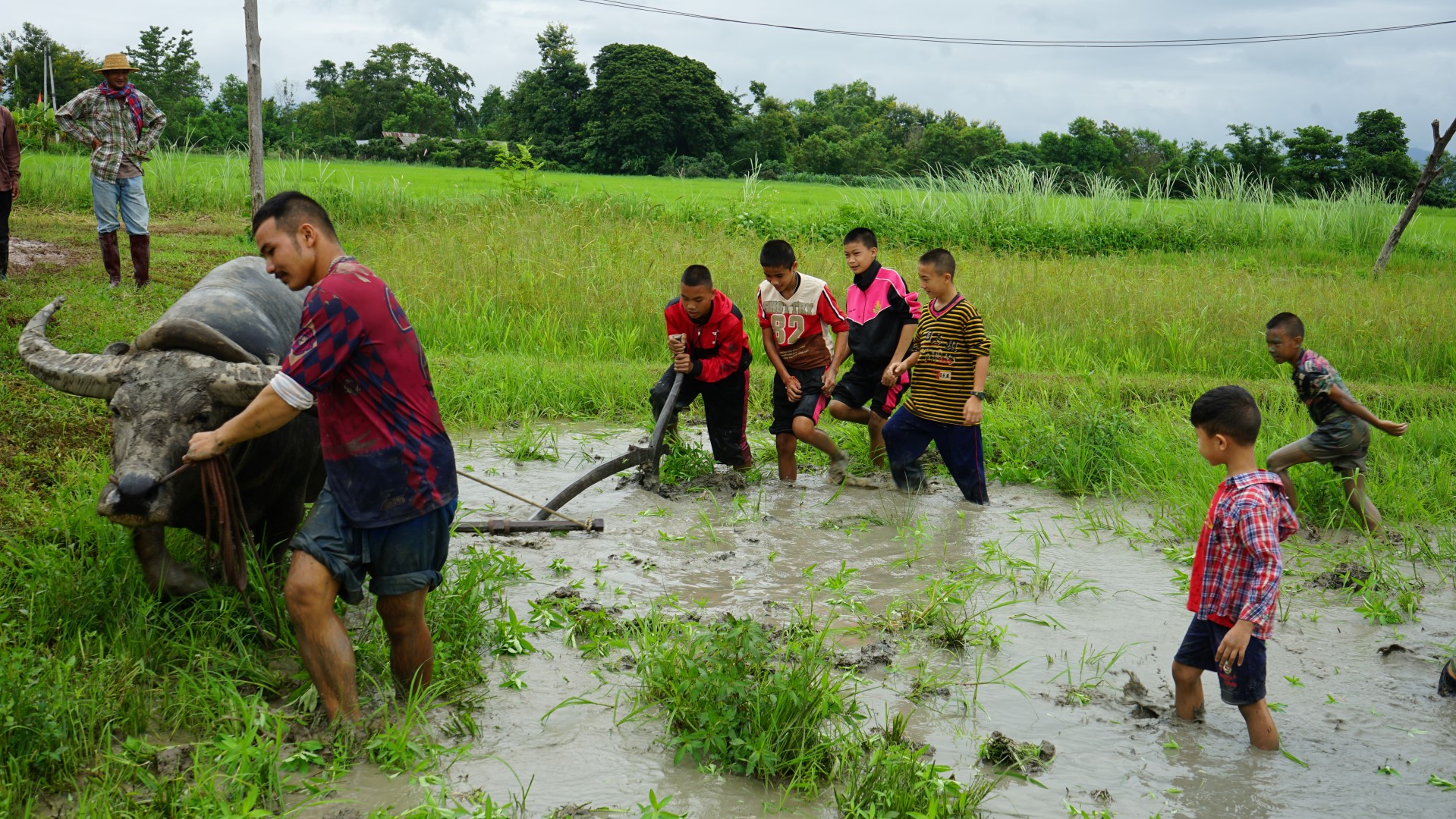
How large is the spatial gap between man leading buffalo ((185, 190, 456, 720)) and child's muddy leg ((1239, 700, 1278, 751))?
259cm

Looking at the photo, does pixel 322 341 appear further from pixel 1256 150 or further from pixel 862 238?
pixel 1256 150

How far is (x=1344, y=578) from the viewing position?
486cm

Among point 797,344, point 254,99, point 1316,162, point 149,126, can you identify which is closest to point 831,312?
point 797,344

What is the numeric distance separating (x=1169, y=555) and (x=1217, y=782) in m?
2.11

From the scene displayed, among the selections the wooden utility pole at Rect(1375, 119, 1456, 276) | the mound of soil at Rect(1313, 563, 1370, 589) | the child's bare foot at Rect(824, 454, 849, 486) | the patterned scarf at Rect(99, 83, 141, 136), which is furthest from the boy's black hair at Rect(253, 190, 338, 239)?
the wooden utility pole at Rect(1375, 119, 1456, 276)

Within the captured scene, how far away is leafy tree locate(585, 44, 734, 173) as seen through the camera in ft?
128

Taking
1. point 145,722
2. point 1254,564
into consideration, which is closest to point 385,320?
point 145,722

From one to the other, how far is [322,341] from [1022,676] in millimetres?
2678

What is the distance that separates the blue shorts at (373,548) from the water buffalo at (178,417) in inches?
22.4

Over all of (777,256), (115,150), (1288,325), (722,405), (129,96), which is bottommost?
(722,405)

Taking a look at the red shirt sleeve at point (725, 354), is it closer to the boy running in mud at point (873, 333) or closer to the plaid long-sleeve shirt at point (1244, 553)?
the boy running in mud at point (873, 333)

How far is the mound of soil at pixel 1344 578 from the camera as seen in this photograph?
15.9ft

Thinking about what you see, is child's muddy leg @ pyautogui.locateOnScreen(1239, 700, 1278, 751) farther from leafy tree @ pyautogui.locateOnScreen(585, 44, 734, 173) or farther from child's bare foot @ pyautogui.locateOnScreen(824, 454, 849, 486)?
leafy tree @ pyautogui.locateOnScreen(585, 44, 734, 173)

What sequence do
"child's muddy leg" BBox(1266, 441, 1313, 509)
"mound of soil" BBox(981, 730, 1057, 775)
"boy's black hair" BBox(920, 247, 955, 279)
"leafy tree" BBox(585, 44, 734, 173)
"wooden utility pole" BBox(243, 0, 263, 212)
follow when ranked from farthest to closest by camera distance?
"leafy tree" BBox(585, 44, 734, 173) < "wooden utility pole" BBox(243, 0, 263, 212) < "boy's black hair" BBox(920, 247, 955, 279) < "child's muddy leg" BBox(1266, 441, 1313, 509) < "mound of soil" BBox(981, 730, 1057, 775)
